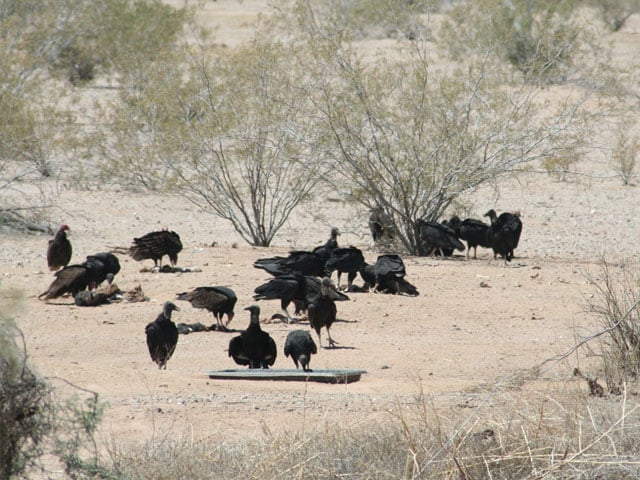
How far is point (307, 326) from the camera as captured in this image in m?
11.1

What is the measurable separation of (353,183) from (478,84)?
7.91 feet

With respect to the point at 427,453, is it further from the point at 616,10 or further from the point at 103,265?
the point at 616,10

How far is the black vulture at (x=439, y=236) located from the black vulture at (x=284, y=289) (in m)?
4.04

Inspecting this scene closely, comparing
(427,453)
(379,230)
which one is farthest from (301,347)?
(379,230)

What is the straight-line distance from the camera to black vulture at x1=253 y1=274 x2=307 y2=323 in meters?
10.7

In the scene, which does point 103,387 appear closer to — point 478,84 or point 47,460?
point 47,460

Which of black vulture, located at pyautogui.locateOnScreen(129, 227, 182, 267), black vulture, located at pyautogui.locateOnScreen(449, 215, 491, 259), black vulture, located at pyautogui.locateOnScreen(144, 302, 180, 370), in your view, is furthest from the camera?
black vulture, located at pyautogui.locateOnScreen(449, 215, 491, 259)

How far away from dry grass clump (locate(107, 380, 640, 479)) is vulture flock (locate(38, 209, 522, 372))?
2.83 meters

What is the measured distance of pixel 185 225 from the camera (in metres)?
18.6

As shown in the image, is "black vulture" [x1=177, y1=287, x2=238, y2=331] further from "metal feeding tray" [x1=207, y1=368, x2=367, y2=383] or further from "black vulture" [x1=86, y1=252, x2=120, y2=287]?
"metal feeding tray" [x1=207, y1=368, x2=367, y2=383]

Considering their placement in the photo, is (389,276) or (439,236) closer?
(389,276)

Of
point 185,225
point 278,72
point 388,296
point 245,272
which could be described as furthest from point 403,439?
point 185,225

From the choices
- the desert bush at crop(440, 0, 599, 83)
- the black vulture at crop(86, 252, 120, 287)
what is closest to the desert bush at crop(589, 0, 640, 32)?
the desert bush at crop(440, 0, 599, 83)

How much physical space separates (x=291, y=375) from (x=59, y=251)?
590cm
